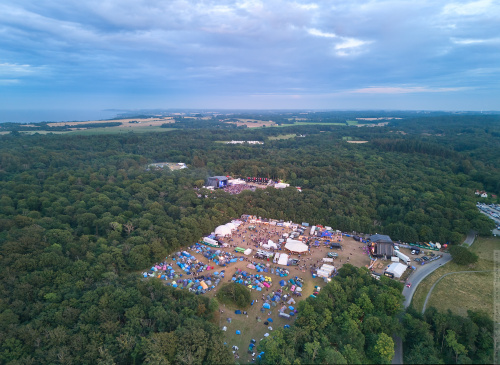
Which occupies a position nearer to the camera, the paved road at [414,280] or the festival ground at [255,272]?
the paved road at [414,280]

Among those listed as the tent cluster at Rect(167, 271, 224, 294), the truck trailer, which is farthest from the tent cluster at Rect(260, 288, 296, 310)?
the truck trailer

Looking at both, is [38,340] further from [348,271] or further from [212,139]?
[212,139]

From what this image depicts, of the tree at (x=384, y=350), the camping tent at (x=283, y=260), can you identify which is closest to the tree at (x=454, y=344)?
the tree at (x=384, y=350)

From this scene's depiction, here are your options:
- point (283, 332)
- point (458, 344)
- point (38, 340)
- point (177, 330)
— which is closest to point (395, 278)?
point (458, 344)

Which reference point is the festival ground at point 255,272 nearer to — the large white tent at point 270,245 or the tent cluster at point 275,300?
the tent cluster at point 275,300

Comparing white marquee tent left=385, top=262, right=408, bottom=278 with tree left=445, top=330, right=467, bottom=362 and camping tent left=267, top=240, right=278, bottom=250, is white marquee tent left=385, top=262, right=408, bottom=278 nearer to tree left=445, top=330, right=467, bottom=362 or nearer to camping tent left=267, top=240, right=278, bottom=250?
tree left=445, top=330, right=467, bottom=362
